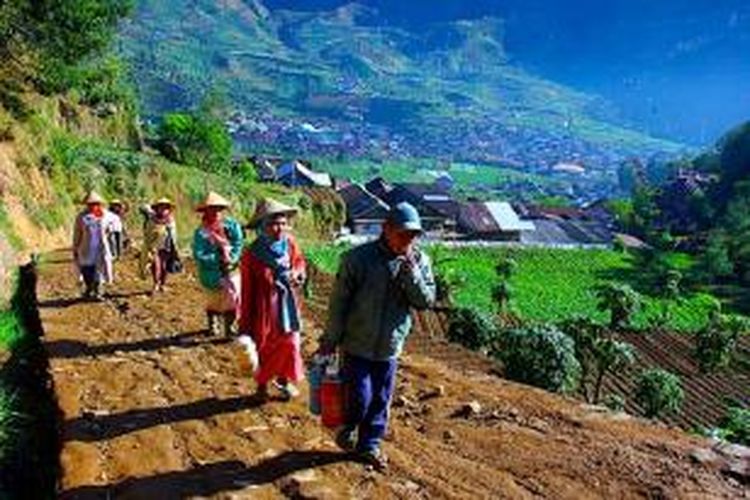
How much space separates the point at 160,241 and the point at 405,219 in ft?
27.3

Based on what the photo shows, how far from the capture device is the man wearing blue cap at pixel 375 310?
21.8ft

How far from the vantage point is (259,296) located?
8.35 meters

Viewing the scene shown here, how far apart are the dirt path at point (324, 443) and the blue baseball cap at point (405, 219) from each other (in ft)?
5.62

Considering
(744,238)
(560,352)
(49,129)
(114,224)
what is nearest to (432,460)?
(114,224)

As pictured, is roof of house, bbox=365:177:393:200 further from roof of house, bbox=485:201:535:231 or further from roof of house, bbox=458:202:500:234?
roof of house, bbox=485:201:535:231

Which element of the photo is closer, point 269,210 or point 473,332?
point 269,210

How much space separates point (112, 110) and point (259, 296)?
37.7m

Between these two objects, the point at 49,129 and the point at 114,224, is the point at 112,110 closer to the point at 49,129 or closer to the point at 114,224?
the point at 49,129

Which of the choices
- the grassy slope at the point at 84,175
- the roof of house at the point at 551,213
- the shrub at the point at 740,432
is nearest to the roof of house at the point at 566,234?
the roof of house at the point at 551,213

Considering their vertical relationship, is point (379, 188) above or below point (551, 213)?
above

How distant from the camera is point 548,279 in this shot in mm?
67312

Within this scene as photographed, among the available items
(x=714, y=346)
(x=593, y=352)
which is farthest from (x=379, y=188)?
(x=593, y=352)

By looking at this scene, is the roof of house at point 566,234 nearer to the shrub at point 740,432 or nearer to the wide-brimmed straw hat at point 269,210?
the shrub at point 740,432

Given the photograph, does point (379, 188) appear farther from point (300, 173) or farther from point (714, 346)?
point (714, 346)
